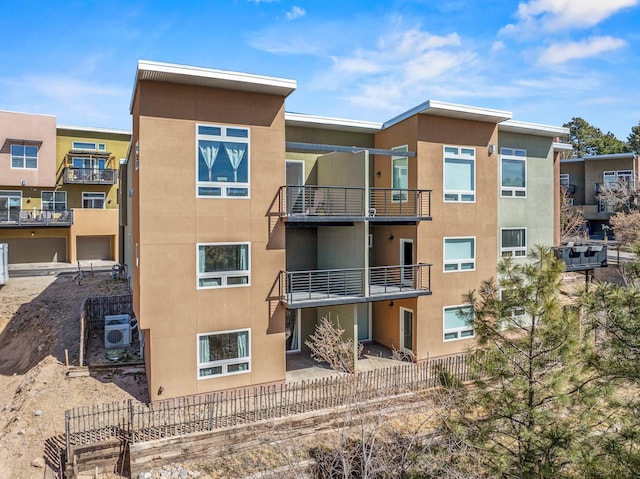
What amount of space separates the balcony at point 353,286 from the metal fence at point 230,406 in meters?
2.36

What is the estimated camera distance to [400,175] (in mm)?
16031

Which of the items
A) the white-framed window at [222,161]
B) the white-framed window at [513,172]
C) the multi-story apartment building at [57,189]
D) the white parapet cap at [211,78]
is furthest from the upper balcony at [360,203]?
the multi-story apartment building at [57,189]

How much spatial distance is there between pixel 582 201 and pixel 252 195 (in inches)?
1520

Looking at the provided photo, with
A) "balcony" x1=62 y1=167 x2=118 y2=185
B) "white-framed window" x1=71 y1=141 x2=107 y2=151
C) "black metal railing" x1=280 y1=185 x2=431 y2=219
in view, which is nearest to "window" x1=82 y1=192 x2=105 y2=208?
"balcony" x1=62 y1=167 x2=118 y2=185

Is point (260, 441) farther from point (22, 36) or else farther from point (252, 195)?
point (22, 36)

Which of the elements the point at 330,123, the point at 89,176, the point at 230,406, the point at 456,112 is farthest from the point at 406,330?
the point at 89,176

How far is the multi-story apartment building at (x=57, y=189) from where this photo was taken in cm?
2881

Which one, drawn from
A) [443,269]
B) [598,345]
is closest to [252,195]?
[443,269]

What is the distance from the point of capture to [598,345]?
7.67 m

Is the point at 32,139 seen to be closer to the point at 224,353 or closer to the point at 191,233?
the point at 191,233

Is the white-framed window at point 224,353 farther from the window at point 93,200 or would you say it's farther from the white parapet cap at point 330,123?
the window at point 93,200

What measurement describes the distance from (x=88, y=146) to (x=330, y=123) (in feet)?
79.7

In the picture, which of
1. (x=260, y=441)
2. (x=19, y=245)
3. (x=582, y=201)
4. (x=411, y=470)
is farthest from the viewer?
(x=582, y=201)

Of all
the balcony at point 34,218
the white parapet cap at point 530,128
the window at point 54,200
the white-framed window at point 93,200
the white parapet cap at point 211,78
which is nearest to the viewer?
the white parapet cap at point 211,78
